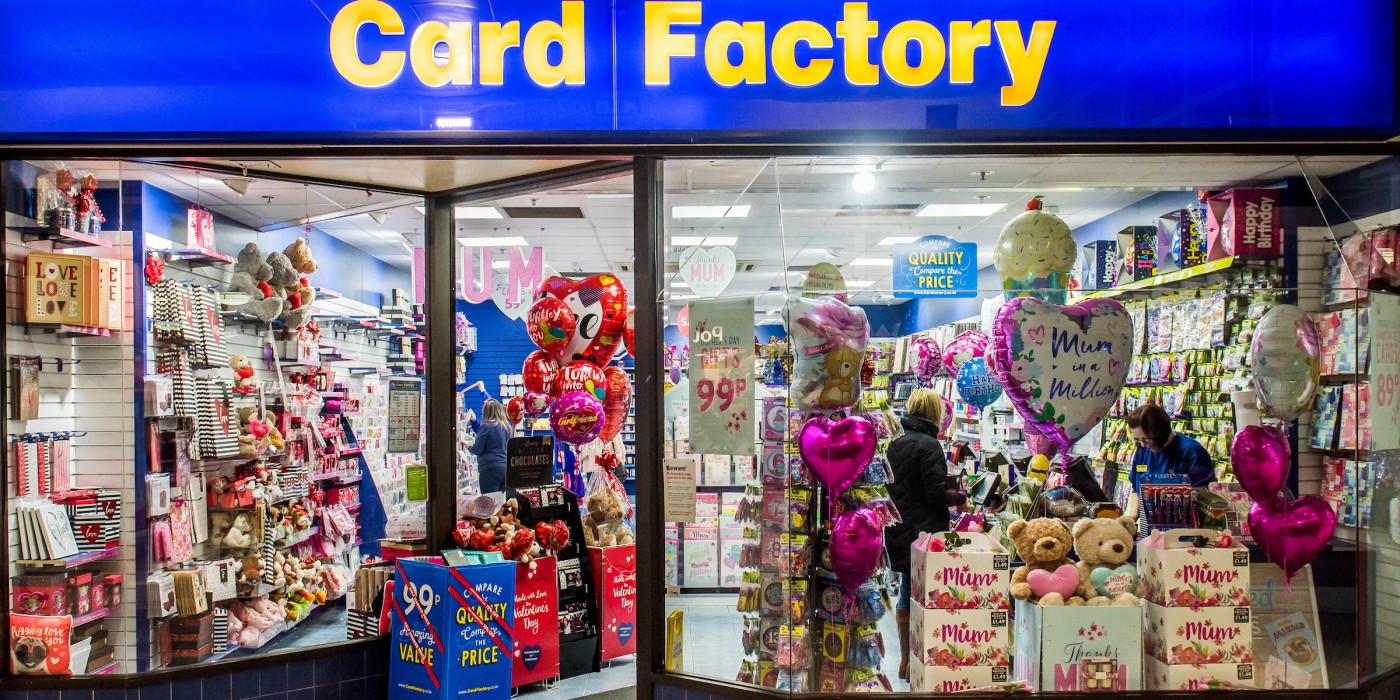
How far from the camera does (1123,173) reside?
156 inches

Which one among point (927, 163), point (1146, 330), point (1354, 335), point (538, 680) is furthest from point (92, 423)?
point (1354, 335)

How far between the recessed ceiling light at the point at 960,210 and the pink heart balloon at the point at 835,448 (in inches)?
40.7

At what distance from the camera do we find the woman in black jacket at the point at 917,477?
4.02m

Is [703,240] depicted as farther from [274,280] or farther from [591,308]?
[274,280]

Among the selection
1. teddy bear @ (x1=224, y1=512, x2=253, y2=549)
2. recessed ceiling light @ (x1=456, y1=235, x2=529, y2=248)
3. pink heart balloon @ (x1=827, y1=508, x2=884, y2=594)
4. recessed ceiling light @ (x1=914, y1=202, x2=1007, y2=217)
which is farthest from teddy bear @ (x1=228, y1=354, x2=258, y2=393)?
recessed ceiling light @ (x1=914, y1=202, x2=1007, y2=217)

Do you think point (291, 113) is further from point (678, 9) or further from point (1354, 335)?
point (1354, 335)

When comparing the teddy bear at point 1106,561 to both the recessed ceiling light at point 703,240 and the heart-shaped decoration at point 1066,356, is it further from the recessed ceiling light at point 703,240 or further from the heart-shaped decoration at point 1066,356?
the recessed ceiling light at point 703,240

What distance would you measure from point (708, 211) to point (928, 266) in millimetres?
1020

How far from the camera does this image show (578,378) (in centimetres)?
490

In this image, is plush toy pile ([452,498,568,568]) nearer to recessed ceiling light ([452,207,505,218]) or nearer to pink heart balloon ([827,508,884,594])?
recessed ceiling light ([452,207,505,218])

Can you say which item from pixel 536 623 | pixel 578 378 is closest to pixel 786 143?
pixel 578 378

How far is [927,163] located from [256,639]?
158 inches

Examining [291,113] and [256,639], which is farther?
[256,639]

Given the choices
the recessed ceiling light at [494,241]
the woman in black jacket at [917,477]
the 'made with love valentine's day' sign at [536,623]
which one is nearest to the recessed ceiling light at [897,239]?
the woman in black jacket at [917,477]
